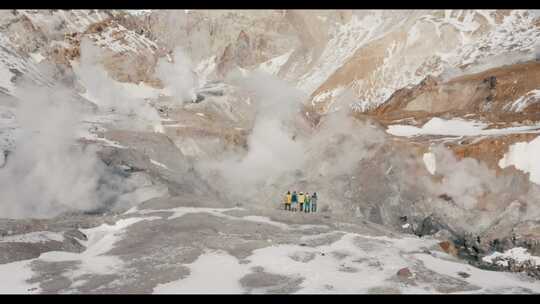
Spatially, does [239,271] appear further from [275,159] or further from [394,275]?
[275,159]

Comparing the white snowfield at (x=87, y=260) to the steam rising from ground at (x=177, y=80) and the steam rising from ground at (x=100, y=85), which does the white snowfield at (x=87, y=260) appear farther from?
the steam rising from ground at (x=100, y=85)

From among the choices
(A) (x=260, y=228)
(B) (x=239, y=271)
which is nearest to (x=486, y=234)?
(A) (x=260, y=228)

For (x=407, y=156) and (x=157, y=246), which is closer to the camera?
(x=157, y=246)

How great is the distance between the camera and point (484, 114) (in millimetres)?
91062

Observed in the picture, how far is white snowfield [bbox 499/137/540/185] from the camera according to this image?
55.1 m

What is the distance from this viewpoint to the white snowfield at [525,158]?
5506 centimetres

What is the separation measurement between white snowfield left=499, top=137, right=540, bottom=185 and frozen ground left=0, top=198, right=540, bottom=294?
24.9 metres

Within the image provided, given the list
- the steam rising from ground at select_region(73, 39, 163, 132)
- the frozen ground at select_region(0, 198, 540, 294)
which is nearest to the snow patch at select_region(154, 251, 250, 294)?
the frozen ground at select_region(0, 198, 540, 294)

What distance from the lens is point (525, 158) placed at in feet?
185

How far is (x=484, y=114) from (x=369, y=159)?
38.3m

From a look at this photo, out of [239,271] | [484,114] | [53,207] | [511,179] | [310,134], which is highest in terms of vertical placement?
[484,114]

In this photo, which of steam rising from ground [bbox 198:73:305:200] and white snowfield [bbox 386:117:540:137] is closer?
steam rising from ground [bbox 198:73:305:200]

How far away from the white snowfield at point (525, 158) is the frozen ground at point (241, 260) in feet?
81.5

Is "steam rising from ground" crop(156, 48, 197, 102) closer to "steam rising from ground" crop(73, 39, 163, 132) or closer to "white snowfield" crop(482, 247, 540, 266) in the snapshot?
"steam rising from ground" crop(73, 39, 163, 132)
